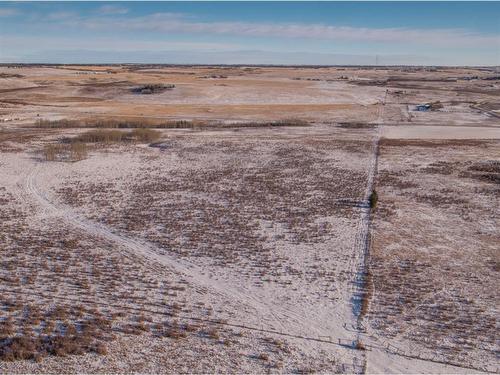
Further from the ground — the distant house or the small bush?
the small bush

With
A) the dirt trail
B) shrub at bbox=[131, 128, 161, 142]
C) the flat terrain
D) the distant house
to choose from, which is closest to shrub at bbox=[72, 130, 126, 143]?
the flat terrain

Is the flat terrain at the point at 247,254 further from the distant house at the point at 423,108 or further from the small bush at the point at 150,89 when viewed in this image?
the small bush at the point at 150,89

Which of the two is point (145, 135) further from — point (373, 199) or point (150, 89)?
point (150, 89)

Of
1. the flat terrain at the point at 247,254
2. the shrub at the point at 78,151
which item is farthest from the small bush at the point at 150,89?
the shrub at the point at 78,151

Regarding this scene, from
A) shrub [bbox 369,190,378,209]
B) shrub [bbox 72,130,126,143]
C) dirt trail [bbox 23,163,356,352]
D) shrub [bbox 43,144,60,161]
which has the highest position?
shrub [bbox 72,130,126,143]

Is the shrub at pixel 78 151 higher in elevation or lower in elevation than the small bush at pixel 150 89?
lower

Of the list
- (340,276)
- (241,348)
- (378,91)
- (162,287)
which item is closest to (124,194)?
(162,287)

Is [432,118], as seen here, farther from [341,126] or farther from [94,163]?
[94,163]

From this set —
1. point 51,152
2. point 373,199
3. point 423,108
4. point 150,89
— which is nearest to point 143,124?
point 51,152

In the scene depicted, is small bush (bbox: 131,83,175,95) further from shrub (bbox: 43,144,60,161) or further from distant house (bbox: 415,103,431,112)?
shrub (bbox: 43,144,60,161)
